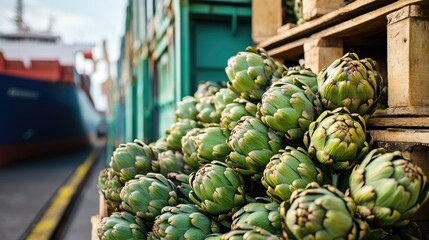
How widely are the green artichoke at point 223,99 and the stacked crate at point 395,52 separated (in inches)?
14.7

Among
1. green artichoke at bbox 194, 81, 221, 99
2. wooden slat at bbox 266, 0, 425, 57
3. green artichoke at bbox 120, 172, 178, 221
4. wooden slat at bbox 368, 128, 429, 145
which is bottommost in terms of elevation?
green artichoke at bbox 120, 172, 178, 221

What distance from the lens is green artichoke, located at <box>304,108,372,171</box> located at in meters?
1.24

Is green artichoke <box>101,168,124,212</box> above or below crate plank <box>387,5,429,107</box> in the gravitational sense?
below

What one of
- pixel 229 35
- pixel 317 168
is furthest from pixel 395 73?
pixel 229 35

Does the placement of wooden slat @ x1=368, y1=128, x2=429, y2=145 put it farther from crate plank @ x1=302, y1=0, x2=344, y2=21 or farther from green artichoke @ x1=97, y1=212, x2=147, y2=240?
green artichoke @ x1=97, y1=212, x2=147, y2=240

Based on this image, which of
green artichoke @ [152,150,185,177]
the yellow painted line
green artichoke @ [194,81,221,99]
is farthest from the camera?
the yellow painted line

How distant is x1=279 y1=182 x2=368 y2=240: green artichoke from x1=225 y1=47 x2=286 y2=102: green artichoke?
68 cm

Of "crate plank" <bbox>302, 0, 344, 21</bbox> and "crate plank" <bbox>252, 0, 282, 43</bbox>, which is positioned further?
"crate plank" <bbox>252, 0, 282, 43</bbox>

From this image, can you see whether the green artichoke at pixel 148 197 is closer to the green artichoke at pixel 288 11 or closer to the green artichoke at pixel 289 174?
the green artichoke at pixel 289 174

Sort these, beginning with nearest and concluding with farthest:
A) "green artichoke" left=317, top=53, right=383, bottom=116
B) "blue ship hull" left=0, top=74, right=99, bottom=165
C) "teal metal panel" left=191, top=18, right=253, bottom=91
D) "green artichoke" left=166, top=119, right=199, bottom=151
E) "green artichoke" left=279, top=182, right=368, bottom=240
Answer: "green artichoke" left=279, top=182, right=368, bottom=240 → "green artichoke" left=317, top=53, right=383, bottom=116 → "green artichoke" left=166, top=119, right=199, bottom=151 → "teal metal panel" left=191, top=18, right=253, bottom=91 → "blue ship hull" left=0, top=74, right=99, bottom=165

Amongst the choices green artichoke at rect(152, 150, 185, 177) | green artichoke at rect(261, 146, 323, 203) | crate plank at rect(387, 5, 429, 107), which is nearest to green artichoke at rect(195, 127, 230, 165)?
green artichoke at rect(152, 150, 185, 177)

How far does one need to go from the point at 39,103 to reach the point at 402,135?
9477 millimetres

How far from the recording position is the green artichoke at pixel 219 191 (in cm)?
Answer: 142

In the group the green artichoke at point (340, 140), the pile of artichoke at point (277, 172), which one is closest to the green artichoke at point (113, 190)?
the pile of artichoke at point (277, 172)
